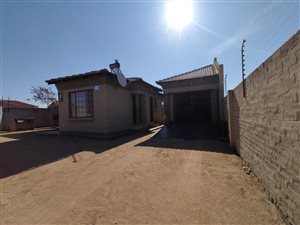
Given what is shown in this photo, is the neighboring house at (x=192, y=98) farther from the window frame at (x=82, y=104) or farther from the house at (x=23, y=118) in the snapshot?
the house at (x=23, y=118)

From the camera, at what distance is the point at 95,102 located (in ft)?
34.5

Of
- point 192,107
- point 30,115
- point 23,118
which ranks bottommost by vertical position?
point 23,118

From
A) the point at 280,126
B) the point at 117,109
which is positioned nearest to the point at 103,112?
the point at 117,109

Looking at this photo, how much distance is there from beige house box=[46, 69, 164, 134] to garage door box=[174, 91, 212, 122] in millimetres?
3412

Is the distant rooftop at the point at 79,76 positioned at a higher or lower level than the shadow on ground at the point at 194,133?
higher

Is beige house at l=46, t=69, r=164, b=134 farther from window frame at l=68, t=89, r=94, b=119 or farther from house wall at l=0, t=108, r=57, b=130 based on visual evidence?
house wall at l=0, t=108, r=57, b=130

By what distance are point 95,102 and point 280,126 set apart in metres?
9.41

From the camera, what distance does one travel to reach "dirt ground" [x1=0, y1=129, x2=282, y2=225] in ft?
8.55

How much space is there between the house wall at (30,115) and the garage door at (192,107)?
1449 cm

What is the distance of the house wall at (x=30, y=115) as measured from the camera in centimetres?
1734

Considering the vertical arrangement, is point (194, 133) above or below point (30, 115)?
below

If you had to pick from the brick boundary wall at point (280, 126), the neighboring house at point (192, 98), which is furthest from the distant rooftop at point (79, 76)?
the brick boundary wall at point (280, 126)

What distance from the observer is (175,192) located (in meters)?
3.33

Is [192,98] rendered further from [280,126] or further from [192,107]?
[280,126]
